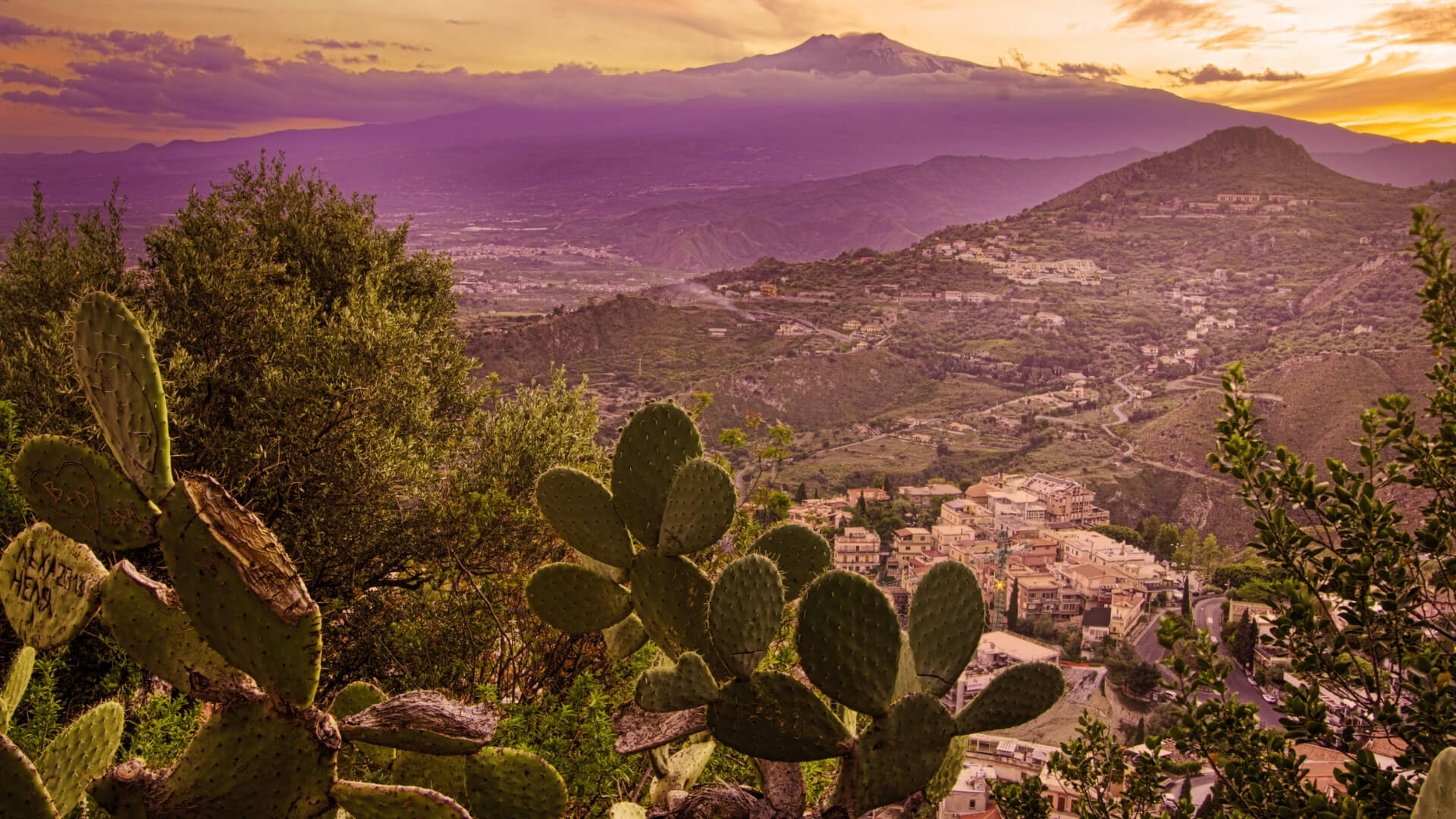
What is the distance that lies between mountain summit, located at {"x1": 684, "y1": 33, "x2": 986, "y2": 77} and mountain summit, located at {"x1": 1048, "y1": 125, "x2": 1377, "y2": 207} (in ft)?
247

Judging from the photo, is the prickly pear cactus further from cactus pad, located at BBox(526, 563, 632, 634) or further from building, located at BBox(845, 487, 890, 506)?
building, located at BBox(845, 487, 890, 506)

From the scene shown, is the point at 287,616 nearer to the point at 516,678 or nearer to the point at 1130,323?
the point at 516,678

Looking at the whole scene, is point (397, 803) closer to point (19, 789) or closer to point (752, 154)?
point (19, 789)

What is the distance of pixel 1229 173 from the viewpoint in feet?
248

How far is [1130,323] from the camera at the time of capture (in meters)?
52.0

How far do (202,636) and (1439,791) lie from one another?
178 centimetres

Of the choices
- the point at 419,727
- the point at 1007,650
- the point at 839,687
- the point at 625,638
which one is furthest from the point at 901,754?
the point at 1007,650

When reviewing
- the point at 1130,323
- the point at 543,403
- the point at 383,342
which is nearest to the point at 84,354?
the point at 383,342

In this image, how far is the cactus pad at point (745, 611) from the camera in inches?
57.4

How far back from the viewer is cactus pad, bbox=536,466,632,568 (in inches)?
83.7

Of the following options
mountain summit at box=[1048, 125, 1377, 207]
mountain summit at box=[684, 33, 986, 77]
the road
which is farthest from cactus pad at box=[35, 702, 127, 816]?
mountain summit at box=[684, 33, 986, 77]

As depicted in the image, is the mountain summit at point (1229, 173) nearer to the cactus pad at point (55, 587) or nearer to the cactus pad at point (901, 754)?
the cactus pad at point (901, 754)

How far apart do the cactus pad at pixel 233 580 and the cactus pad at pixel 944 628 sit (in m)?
1.05

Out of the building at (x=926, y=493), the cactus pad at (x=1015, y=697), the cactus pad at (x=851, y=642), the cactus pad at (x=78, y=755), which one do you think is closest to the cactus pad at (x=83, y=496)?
the cactus pad at (x=78, y=755)
